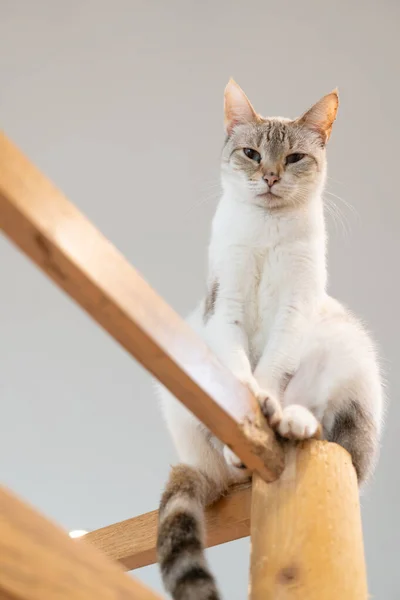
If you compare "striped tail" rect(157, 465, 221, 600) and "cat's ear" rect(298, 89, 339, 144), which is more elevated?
"cat's ear" rect(298, 89, 339, 144)

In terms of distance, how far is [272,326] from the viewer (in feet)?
5.42

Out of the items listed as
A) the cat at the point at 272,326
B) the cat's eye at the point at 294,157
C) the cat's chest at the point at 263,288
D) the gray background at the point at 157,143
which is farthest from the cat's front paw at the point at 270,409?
the gray background at the point at 157,143

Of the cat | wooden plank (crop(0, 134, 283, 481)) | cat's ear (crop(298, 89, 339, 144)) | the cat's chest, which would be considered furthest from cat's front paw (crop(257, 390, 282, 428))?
cat's ear (crop(298, 89, 339, 144))

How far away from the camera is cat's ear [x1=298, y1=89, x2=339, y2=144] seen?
1890 mm

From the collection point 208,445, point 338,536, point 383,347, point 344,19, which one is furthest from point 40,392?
point 338,536

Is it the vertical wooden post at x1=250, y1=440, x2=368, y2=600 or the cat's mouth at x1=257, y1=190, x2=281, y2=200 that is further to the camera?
the cat's mouth at x1=257, y1=190, x2=281, y2=200

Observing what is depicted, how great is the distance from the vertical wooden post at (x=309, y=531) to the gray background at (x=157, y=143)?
1.64 metres

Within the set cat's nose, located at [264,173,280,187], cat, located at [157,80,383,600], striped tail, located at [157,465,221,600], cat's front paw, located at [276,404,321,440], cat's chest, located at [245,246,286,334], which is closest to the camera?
striped tail, located at [157,465,221,600]

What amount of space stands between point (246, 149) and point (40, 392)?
1582 mm

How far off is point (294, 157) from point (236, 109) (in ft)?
0.75

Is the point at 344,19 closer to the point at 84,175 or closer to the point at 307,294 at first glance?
the point at 84,175

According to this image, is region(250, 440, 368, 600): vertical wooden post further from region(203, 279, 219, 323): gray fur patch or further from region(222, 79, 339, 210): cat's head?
region(222, 79, 339, 210): cat's head

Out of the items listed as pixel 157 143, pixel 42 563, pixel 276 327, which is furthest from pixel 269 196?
pixel 42 563

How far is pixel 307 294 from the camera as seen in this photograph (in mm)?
1666
